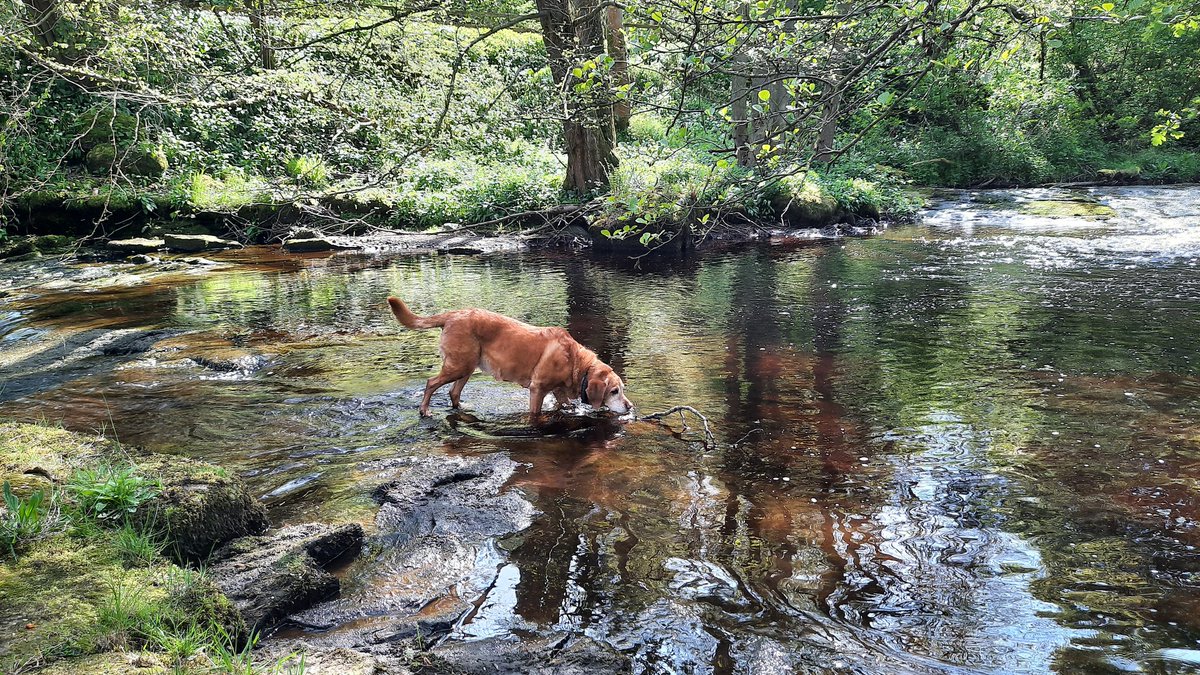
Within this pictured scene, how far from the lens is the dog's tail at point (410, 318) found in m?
6.88

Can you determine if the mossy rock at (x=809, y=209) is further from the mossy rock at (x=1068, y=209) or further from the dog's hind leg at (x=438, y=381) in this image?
the dog's hind leg at (x=438, y=381)

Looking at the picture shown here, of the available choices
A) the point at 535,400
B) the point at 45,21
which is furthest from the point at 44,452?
the point at 45,21

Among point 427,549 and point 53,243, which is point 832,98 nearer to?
point 427,549

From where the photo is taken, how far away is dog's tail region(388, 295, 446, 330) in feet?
22.6

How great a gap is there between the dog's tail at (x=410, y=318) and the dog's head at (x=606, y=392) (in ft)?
5.34

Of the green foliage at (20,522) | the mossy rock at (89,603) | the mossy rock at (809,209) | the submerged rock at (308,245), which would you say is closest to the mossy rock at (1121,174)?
the mossy rock at (809,209)

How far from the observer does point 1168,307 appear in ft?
32.9

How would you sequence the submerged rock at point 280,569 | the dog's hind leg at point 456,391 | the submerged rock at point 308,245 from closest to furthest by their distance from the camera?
the submerged rock at point 280,569, the dog's hind leg at point 456,391, the submerged rock at point 308,245

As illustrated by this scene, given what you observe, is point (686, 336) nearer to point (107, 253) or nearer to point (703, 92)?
point (107, 253)

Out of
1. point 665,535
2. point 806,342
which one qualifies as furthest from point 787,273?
point 665,535

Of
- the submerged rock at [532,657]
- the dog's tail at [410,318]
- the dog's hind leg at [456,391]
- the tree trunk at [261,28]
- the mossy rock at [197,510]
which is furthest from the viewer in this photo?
the tree trunk at [261,28]

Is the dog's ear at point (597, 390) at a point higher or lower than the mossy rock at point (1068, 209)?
lower

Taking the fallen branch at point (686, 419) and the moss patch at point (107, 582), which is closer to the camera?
the moss patch at point (107, 582)

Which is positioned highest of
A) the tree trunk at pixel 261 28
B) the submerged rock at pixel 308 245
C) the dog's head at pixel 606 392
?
the tree trunk at pixel 261 28
